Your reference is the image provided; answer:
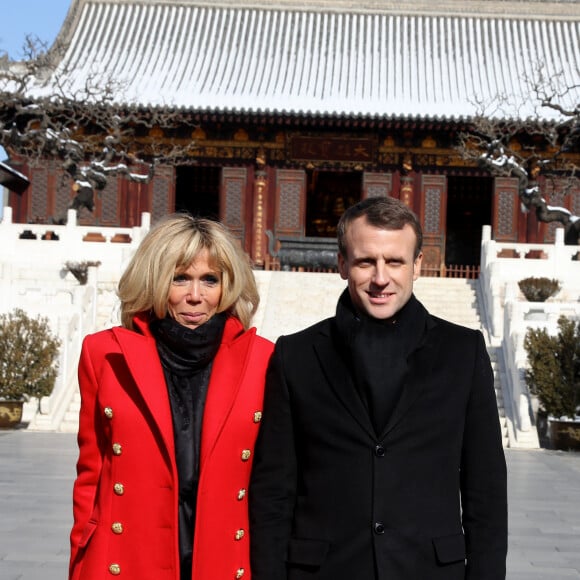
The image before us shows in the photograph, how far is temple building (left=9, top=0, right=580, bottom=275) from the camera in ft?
63.2

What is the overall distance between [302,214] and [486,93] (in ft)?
14.7

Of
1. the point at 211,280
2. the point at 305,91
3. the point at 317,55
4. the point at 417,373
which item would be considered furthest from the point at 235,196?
the point at 417,373

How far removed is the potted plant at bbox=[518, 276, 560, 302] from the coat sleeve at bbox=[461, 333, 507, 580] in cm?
1140

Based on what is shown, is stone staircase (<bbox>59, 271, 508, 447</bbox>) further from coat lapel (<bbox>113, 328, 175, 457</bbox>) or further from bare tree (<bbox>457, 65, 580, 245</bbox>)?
coat lapel (<bbox>113, 328, 175, 457</bbox>)

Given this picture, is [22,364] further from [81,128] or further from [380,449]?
[81,128]

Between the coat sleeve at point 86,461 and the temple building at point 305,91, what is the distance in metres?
14.5

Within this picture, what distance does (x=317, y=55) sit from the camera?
2139cm

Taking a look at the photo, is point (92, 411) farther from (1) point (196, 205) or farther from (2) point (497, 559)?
(1) point (196, 205)

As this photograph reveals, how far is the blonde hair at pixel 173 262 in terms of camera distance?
107 inches

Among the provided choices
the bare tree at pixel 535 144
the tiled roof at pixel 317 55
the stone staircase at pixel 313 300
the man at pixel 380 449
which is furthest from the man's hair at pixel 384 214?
the tiled roof at pixel 317 55

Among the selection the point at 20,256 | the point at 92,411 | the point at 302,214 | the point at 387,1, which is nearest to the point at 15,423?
the point at 20,256

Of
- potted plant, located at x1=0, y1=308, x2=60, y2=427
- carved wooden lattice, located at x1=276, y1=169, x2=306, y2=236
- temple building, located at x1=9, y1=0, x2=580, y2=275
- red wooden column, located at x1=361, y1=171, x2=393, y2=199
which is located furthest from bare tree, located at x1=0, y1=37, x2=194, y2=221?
potted plant, located at x1=0, y1=308, x2=60, y2=427

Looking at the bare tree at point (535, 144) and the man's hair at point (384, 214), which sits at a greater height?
the bare tree at point (535, 144)

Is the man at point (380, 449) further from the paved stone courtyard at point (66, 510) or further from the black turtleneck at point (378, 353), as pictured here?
the paved stone courtyard at point (66, 510)
